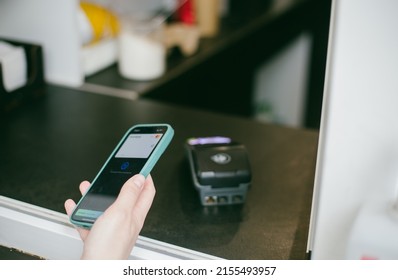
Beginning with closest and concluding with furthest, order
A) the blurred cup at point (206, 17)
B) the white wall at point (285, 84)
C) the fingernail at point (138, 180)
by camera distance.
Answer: the fingernail at point (138, 180), the blurred cup at point (206, 17), the white wall at point (285, 84)

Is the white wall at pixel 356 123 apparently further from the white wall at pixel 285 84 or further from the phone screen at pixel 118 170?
the white wall at pixel 285 84

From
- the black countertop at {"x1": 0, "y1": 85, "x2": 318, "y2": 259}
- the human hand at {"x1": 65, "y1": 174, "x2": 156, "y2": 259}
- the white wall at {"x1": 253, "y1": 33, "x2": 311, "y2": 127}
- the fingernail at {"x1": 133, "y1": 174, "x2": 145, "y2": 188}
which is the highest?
the fingernail at {"x1": 133, "y1": 174, "x2": 145, "y2": 188}

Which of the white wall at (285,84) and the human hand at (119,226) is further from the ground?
the human hand at (119,226)

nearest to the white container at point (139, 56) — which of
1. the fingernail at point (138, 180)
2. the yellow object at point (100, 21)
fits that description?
the yellow object at point (100, 21)

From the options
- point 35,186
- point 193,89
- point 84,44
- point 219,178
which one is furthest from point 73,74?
point 219,178

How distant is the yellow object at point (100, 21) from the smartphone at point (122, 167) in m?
0.72

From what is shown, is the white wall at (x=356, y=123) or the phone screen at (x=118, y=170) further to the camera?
the phone screen at (x=118, y=170)

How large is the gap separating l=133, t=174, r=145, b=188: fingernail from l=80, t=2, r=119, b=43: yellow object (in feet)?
2.82

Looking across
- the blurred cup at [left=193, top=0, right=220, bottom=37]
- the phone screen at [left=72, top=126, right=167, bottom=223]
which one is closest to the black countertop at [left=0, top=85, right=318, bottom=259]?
the phone screen at [left=72, top=126, right=167, bottom=223]

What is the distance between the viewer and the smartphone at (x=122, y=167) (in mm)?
717

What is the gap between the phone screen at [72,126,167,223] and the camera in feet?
2.35

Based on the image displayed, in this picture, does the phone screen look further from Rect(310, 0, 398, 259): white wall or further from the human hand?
Rect(310, 0, 398, 259): white wall

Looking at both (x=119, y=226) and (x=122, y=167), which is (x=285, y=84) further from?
(x=119, y=226)
